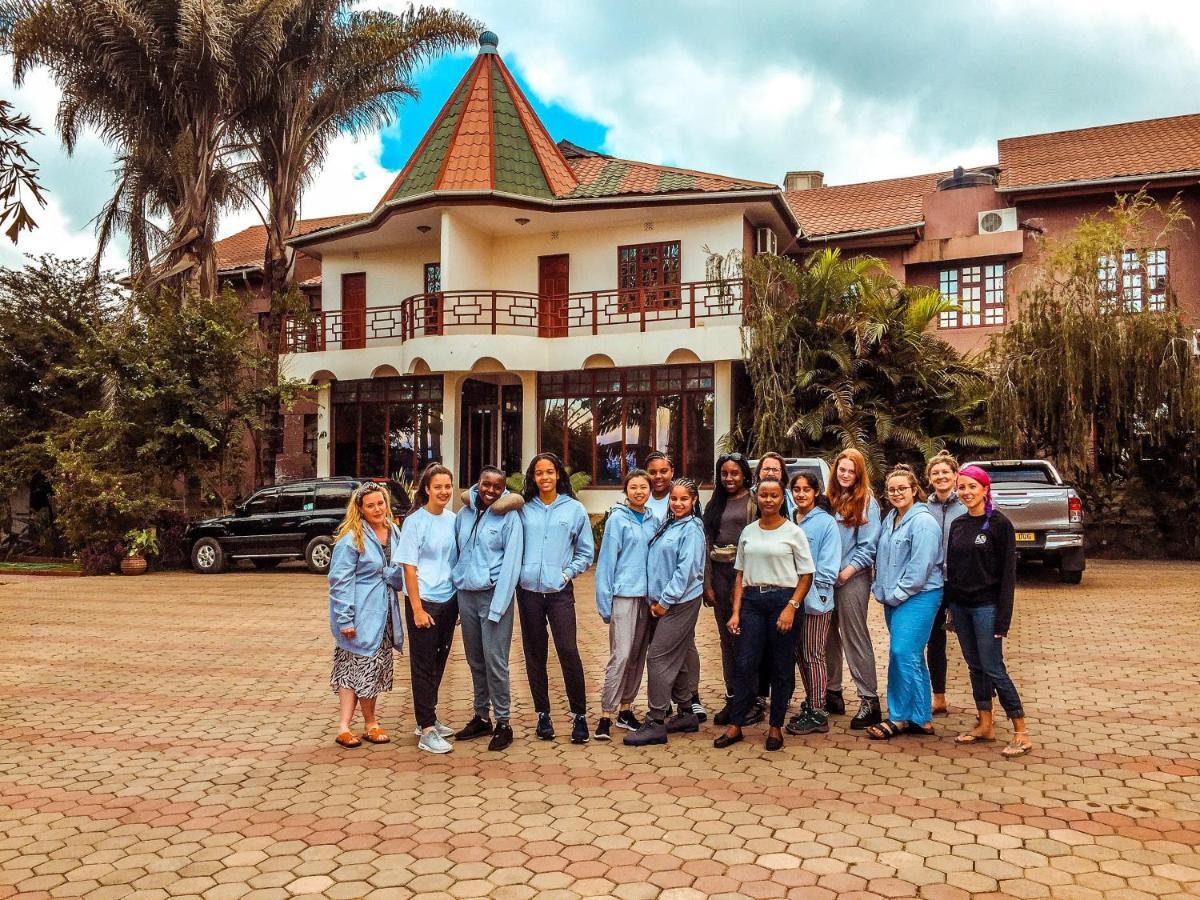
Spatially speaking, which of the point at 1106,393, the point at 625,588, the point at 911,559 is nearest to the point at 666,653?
the point at 625,588

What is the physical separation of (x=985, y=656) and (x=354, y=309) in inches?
815

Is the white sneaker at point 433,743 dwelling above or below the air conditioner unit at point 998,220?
below

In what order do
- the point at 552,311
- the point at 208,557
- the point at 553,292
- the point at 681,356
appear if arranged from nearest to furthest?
the point at 208,557
the point at 681,356
the point at 552,311
the point at 553,292

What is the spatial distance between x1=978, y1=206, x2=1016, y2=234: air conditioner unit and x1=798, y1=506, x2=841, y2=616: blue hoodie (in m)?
20.6

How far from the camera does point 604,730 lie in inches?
251

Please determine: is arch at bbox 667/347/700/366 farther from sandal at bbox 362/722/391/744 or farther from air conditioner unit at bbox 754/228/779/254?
sandal at bbox 362/722/391/744

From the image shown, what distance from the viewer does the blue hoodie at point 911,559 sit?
6.24 metres

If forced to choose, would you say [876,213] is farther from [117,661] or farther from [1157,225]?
[117,661]

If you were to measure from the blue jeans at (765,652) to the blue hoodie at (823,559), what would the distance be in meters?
0.19

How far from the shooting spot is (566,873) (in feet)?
13.9

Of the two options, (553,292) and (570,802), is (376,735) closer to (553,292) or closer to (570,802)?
(570,802)

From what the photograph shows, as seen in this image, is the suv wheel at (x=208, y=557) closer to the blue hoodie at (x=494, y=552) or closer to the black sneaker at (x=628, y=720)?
the blue hoodie at (x=494, y=552)

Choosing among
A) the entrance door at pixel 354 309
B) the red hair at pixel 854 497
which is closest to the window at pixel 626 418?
the entrance door at pixel 354 309

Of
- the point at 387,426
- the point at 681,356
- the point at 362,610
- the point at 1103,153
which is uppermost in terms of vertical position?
A: the point at 1103,153
